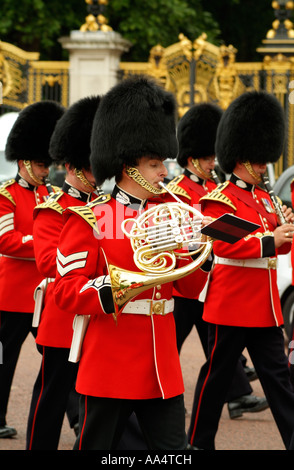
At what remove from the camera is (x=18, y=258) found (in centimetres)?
554

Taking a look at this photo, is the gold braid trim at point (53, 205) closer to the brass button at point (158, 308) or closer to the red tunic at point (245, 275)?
the red tunic at point (245, 275)

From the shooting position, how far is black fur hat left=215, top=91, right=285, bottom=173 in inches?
214

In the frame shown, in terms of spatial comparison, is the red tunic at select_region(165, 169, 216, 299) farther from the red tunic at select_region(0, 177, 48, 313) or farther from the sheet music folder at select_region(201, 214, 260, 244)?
the sheet music folder at select_region(201, 214, 260, 244)

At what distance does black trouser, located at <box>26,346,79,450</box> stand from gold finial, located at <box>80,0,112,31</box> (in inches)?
461

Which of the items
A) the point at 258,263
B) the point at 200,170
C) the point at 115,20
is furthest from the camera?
the point at 115,20

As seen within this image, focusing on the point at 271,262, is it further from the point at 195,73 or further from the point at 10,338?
the point at 195,73

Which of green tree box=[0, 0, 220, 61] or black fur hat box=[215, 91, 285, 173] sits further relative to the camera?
green tree box=[0, 0, 220, 61]

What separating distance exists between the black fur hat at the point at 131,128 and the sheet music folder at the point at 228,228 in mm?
449

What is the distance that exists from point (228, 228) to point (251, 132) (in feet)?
6.98

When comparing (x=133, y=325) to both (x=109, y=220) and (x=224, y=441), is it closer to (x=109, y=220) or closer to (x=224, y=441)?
(x=109, y=220)

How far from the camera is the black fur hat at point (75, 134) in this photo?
192 inches

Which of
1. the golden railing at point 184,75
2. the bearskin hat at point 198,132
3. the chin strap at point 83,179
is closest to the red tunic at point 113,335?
the chin strap at point 83,179

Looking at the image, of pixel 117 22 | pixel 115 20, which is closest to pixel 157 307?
pixel 115 20

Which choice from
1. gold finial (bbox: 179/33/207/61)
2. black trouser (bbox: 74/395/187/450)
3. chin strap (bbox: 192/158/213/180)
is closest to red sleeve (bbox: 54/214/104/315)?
black trouser (bbox: 74/395/187/450)
